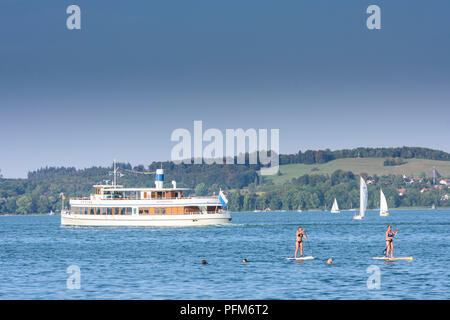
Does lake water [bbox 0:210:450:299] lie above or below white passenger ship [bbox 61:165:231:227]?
below

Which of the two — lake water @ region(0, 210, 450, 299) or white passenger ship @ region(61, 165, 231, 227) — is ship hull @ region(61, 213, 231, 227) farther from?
lake water @ region(0, 210, 450, 299)

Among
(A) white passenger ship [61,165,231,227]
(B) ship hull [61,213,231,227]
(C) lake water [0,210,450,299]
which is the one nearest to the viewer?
(C) lake water [0,210,450,299]

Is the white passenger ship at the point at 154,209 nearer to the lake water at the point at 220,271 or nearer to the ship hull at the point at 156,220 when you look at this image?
the ship hull at the point at 156,220

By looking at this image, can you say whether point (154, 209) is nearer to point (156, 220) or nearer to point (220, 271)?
point (156, 220)

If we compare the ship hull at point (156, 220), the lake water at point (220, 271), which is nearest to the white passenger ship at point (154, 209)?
the ship hull at point (156, 220)

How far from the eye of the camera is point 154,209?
123m

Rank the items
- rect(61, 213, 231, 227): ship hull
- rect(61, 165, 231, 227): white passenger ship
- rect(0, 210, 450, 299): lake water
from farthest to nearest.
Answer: rect(61, 165, 231, 227): white passenger ship < rect(61, 213, 231, 227): ship hull < rect(0, 210, 450, 299): lake water

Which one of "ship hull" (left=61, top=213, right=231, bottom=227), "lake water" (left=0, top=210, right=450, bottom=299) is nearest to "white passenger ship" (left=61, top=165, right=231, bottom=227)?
"ship hull" (left=61, top=213, right=231, bottom=227)

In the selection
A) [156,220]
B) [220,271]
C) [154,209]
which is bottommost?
[220,271]

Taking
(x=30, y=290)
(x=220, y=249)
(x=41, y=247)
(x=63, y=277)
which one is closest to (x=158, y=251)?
(x=220, y=249)

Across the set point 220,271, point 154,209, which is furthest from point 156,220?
point 220,271

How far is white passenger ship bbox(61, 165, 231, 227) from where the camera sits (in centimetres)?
12088

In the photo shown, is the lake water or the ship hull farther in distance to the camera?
the ship hull

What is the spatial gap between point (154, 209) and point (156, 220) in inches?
71.4
